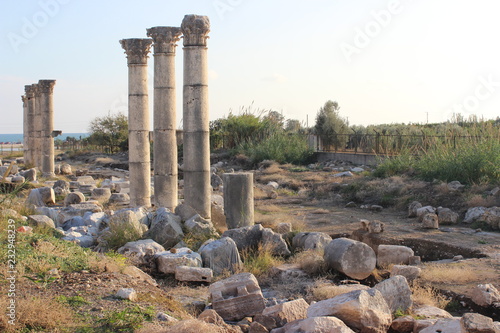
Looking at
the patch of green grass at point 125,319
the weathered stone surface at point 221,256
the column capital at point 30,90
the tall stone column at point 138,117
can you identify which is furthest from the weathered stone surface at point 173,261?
the column capital at point 30,90

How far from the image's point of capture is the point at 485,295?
7.64m

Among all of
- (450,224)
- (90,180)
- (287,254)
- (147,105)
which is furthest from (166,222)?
(90,180)

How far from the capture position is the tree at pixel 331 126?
31.7 m

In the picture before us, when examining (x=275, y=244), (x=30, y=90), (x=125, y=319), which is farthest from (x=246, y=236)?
(x=30, y=90)

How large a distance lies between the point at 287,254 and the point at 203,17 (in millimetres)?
5439

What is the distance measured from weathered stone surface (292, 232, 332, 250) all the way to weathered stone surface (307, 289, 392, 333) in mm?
3885

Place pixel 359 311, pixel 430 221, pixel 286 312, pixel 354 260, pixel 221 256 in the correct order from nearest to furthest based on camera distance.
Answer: pixel 359 311 → pixel 286 312 → pixel 354 260 → pixel 221 256 → pixel 430 221

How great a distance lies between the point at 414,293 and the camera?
322 inches

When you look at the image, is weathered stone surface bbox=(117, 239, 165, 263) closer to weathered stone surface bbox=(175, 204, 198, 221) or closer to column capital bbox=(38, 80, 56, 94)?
weathered stone surface bbox=(175, 204, 198, 221)

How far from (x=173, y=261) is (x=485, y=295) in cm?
465

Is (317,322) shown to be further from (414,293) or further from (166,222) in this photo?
(166,222)

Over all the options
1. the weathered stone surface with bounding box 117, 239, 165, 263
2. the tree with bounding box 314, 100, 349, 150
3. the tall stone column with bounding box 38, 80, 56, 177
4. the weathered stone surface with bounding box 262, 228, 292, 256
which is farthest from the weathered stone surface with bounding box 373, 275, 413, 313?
the tree with bounding box 314, 100, 349, 150

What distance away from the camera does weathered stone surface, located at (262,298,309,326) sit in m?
6.56

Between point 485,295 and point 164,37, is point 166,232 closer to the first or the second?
point 164,37
